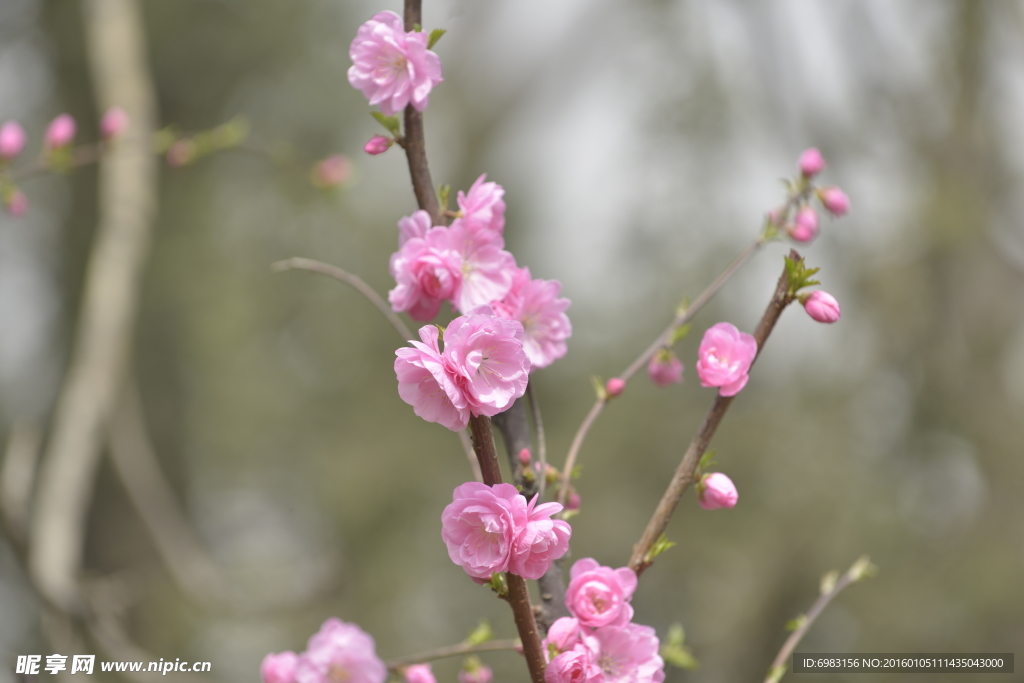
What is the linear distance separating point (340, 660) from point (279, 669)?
13cm

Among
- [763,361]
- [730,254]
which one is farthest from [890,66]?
[763,361]

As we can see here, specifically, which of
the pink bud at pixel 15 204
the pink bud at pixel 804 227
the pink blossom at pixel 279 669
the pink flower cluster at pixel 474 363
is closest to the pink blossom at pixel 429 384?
the pink flower cluster at pixel 474 363

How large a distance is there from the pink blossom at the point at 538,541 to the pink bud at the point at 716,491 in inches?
8.6

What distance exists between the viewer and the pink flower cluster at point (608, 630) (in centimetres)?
69

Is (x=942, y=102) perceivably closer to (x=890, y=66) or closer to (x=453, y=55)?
(x=890, y=66)

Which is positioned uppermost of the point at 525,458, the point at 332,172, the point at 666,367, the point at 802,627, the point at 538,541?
the point at 332,172

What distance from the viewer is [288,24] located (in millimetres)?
6875

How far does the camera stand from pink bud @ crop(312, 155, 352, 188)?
2.22m

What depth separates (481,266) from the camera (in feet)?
2.46

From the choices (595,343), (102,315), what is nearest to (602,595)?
(102,315)

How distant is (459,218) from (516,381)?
264 millimetres

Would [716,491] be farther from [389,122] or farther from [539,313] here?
[389,122]

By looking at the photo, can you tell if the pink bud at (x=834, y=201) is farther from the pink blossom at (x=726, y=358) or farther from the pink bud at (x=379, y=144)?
the pink bud at (x=379, y=144)

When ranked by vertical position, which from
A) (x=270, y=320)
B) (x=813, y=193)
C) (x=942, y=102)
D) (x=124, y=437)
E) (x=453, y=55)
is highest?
(x=453, y=55)
